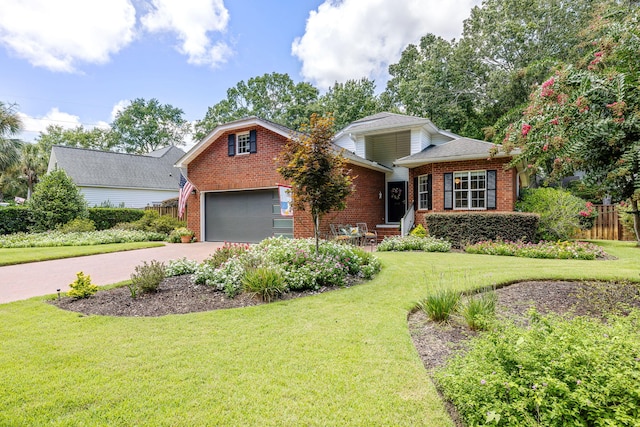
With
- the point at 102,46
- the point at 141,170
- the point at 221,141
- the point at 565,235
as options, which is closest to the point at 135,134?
the point at 141,170

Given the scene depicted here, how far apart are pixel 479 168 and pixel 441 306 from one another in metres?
9.64

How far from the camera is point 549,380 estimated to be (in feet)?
6.43

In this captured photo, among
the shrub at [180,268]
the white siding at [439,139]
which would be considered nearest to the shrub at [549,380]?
A: the shrub at [180,268]

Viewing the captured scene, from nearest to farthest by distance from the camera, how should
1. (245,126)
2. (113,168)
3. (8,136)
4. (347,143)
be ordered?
(245,126), (347,143), (8,136), (113,168)

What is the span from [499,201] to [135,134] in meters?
45.8

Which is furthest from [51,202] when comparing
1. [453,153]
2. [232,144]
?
[453,153]

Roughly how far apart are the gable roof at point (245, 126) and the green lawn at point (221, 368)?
843cm

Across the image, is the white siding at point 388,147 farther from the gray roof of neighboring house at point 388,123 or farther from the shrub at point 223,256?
the shrub at point 223,256

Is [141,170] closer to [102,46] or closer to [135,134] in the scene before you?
[102,46]

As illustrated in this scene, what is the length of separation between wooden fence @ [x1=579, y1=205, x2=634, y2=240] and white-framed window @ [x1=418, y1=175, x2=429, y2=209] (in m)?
7.03

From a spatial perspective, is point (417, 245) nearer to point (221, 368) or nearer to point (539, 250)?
point (539, 250)

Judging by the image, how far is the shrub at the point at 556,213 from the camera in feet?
35.7

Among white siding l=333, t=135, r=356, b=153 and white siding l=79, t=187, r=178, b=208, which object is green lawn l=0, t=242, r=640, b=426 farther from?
white siding l=79, t=187, r=178, b=208

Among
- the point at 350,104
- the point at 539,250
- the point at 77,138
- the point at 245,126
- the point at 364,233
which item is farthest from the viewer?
the point at 77,138
